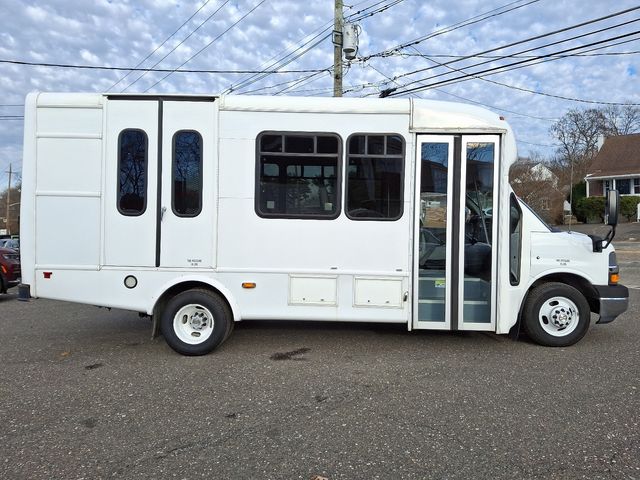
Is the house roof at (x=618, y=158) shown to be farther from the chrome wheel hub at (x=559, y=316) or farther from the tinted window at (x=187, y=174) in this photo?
the tinted window at (x=187, y=174)

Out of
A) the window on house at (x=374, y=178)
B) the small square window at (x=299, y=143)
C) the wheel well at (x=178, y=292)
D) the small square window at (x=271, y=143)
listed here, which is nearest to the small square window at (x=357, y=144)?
the window on house at (x=374, y=178)

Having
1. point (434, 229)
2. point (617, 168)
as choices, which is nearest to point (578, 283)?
point (434, 229)

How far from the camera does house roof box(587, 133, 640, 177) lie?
122 ft

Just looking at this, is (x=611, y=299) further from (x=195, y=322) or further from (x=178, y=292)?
(x=178, y=292)

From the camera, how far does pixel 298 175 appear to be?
18.0 feet

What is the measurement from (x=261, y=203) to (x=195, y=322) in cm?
153

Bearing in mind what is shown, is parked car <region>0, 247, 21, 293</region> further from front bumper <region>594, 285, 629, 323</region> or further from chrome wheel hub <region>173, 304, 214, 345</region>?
front bumper <region>594, 285, 629, 323</region>

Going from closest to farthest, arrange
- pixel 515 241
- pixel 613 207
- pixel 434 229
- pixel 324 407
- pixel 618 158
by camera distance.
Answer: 1. pixel 324 407
2. pixel 613 207
3. pixel 434 229
4. pixel 515 241
5. pixel 618 158

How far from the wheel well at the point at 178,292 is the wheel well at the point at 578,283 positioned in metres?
3.47

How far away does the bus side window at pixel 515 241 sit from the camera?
5.61 meters

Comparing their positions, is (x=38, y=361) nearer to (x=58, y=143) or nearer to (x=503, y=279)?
(x=58, y=143)

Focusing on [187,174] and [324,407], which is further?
[187,174]

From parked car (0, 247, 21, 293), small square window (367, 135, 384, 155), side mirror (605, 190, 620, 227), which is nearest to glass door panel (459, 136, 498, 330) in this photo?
small square window (367, 135, 384, 155)

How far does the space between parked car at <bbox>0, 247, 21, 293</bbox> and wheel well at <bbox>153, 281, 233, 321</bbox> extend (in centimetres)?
727
